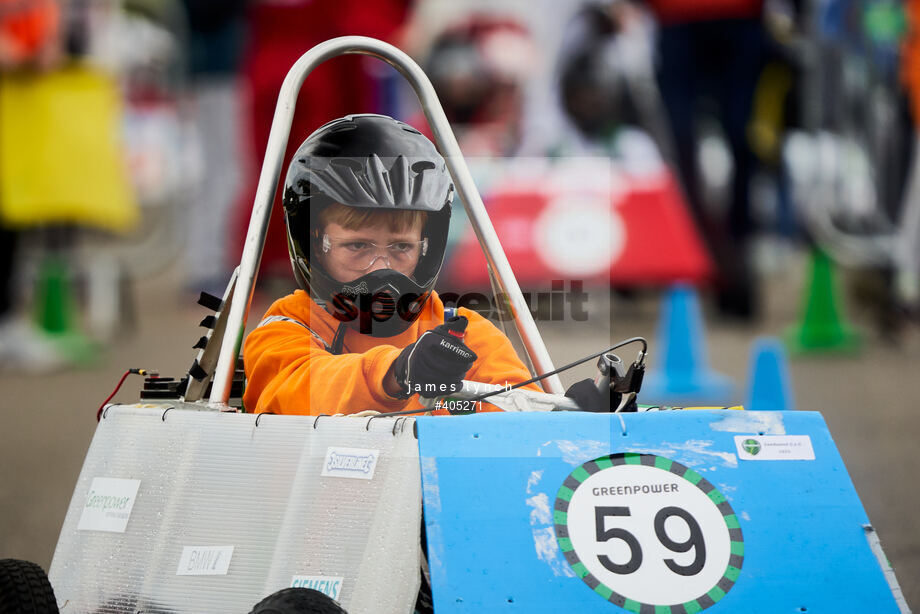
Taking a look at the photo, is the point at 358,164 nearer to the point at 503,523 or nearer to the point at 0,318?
the point at 503,523

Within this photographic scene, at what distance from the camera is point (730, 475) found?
8.51ft

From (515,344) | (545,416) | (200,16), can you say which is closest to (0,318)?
(200,16)

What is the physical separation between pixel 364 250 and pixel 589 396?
0.63 metres

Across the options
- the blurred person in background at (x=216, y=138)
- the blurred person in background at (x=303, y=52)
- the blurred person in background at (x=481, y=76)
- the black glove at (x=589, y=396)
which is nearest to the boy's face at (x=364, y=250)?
the black glove at (x=589, y=396)

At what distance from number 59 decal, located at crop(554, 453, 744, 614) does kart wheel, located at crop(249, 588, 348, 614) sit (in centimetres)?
43

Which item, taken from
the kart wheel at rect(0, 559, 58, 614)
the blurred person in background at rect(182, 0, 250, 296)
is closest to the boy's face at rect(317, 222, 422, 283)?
the kart wheel at rect(0, 559, 58, 614)

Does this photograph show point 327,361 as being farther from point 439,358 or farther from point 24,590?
point 24,590

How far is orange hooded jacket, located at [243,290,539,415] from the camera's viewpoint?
2.96 m

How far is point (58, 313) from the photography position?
357 inches

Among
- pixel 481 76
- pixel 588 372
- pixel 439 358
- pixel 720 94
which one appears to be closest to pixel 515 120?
pixel 481 76

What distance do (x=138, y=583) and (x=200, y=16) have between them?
8.19 m

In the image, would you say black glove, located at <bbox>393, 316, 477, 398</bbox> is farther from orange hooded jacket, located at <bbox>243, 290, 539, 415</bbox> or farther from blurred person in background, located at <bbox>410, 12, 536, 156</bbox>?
blurred person in background, located at <bbox>410, 12, 536, 156</bbox>

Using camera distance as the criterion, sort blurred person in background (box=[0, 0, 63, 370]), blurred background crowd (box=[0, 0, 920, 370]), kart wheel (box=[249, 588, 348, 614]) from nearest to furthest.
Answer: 1. kart wheel (box=[249, 588, 348, 614])
2. blurred person in background (box=[0, 0, 63, 370])
3. blurred background crowd (box=[0, 0, 920, 370])

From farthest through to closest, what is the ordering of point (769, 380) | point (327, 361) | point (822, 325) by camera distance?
point (822, 325), point (769, 380), point (327, 361)
